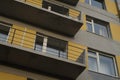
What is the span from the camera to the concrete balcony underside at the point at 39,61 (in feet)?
37.8

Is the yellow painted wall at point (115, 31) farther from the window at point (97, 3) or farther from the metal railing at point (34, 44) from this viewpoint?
the metal railing at point (34, 44)

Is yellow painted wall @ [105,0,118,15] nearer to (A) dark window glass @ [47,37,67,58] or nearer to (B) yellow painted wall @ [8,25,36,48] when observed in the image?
(A) dark window glass @ [47,37,67,58]

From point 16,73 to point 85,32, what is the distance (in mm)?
5558

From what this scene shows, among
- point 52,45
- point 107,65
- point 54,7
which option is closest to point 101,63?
point 107,65

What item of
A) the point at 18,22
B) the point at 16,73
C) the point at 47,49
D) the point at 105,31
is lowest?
the point at 16,73

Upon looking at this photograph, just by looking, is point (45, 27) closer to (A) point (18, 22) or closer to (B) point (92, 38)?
(A) point (18, 22)

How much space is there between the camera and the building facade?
11.8 meters

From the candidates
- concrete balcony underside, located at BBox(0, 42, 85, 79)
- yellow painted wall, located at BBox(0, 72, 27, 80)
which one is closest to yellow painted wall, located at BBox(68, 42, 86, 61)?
concrete balcony underside, located at BBox(0, 42, 85, 79)

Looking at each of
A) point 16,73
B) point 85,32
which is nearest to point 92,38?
point 85,32

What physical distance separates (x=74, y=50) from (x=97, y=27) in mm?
3832

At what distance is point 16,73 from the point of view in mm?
11625

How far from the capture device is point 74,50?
45.8 feet

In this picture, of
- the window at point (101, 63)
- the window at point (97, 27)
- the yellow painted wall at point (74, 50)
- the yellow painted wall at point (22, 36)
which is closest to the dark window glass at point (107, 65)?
the window at point (101, 63)

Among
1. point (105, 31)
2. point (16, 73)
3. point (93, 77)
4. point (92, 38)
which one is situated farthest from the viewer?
point (105, 31)
